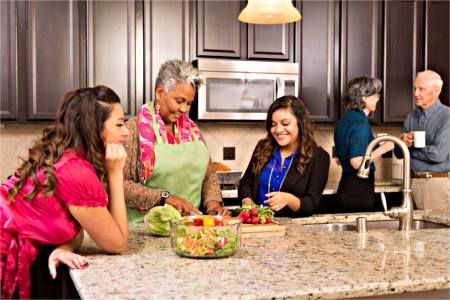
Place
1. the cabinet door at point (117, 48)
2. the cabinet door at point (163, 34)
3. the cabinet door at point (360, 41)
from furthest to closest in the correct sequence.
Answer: the cabinet door at point (360, 41) < the cabinet door at point (163, 34) < the cabinet door at point (117, 48)

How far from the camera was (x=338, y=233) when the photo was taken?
1999mm

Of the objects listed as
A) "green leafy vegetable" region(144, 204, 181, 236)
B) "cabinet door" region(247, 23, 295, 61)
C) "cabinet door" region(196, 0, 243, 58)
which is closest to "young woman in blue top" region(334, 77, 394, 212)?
"cabinet door" region(247, 23, 295, 61)

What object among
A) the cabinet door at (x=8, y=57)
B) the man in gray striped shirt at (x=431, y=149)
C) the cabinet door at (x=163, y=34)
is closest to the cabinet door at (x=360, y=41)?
the man in gray striped shirt at (x=431, y=149)

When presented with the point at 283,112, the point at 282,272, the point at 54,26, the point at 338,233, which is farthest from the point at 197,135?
the point at 54,26

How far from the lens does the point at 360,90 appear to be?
384 centimetres

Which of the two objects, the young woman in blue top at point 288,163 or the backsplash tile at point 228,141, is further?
the backsplash tile at point 228,141

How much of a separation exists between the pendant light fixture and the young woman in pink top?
90cm

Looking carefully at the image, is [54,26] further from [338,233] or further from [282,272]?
[282,272]

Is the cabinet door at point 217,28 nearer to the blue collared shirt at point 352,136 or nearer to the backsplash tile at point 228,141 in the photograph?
the backsplash tile at point 228,141

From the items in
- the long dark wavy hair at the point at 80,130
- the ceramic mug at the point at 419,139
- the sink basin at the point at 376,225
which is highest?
the long dark wavy hair at the point at 80,130

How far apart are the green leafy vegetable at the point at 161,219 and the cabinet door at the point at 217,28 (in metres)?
2.07

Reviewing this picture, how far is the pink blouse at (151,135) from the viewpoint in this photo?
2.35 m

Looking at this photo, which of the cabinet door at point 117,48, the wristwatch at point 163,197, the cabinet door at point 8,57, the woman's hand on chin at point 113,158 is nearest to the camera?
the woman's hand on chin at point 113,158

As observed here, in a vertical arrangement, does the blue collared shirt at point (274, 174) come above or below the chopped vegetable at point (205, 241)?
above
